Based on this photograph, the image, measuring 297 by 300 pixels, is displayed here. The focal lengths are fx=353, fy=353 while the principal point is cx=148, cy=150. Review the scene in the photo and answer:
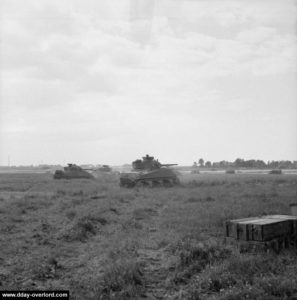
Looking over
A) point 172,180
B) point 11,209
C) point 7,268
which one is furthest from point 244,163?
point 7,268

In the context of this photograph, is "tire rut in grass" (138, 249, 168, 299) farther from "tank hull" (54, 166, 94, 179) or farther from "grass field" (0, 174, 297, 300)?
"tank hull" (54, 166, 94, 179)

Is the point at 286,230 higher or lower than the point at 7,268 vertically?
higher

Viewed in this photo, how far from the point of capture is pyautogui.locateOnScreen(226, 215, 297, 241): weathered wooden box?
6.82 metres

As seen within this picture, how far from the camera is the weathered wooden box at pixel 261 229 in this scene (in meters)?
6.82

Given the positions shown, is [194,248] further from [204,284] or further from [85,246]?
[85,246]

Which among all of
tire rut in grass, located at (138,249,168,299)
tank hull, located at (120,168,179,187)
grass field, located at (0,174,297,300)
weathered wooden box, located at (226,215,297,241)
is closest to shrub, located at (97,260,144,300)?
grass field, located at (0,174,297,300)

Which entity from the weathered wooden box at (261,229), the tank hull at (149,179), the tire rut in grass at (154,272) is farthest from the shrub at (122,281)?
the tank hull at (149,179)

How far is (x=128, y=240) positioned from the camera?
8297 millimetres

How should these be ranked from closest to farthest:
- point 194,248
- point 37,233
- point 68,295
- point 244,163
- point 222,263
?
point 68,295, point 222,263, point 194,248, point 37,233, point 244,163

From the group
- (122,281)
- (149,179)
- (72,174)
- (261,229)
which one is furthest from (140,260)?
(72,174)

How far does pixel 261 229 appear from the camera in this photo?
6766 millimetres

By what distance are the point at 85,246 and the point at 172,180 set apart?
61.4ft

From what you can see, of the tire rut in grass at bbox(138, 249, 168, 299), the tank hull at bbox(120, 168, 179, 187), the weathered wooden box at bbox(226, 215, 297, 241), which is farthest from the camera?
the tank hull at bbox(120, 168, 179, 187)

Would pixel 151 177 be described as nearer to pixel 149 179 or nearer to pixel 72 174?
pixel 149 179
